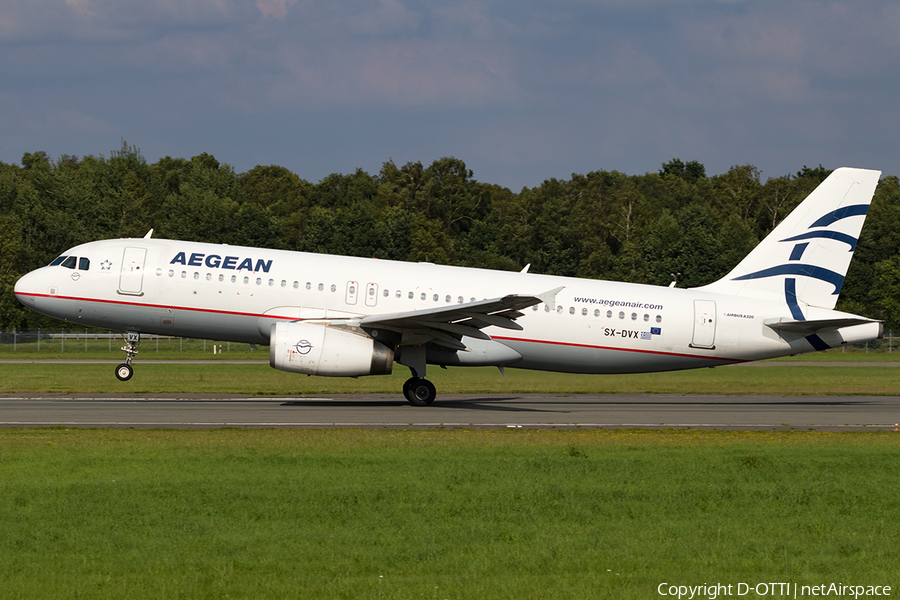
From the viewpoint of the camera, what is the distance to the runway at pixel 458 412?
2197cm

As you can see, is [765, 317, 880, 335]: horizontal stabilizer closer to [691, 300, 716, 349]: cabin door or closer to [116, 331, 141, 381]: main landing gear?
[691, 300, 716, 349]: cabin door

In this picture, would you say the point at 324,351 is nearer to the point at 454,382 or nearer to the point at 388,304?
the point at 388,304

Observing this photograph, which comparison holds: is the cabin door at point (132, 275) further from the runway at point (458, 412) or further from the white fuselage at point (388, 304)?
the runway at point (458, 412)

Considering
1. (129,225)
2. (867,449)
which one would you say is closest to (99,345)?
(129,225)

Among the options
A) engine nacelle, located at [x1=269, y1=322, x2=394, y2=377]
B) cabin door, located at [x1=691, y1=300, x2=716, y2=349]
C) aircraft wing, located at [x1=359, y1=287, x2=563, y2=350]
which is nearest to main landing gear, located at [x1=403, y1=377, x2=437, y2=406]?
aircraft wing, located at [x1=359, y1=287, x2=563, y2=350]

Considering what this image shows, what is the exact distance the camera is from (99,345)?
64.0 m

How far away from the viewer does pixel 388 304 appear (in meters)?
26.7

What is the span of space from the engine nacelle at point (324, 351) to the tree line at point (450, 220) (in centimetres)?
5369

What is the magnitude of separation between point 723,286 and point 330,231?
3121 inches

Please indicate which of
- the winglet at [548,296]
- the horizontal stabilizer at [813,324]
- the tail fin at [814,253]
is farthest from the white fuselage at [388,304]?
the winglet at [548,296]

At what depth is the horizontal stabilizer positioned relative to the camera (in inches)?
1084

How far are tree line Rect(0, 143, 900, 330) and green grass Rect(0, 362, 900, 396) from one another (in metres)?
36.4

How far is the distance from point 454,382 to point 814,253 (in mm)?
13642

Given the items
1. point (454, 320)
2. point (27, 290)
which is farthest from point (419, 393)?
point (27, 290)
